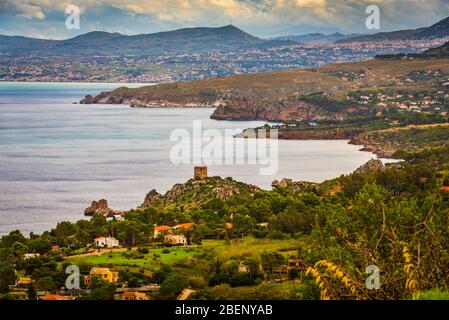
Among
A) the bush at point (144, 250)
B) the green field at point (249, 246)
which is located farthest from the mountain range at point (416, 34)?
the bush at point (144, 250)

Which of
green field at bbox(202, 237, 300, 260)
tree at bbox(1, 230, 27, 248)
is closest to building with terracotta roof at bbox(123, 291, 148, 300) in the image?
green field at bbox(202, 237, 300, 260)

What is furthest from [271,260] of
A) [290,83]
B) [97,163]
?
[290,83]

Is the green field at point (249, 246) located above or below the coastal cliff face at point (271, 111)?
below

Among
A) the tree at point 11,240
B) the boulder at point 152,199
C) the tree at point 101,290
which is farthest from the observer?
the boulder at point 152,199

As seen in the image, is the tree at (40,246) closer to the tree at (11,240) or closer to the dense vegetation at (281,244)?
the dense vegetation at (281,244)

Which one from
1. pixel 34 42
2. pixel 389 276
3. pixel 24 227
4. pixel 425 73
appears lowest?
pixel 24 227

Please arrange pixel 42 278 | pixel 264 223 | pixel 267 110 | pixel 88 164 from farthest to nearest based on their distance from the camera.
Answer: pixel 267 110
pixel 88 164
pixel 264 223
pixel 42 278
